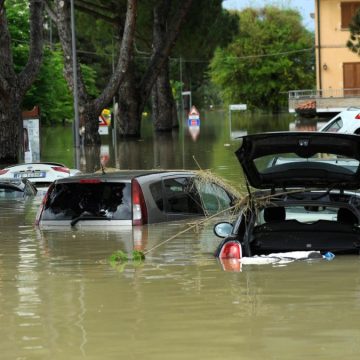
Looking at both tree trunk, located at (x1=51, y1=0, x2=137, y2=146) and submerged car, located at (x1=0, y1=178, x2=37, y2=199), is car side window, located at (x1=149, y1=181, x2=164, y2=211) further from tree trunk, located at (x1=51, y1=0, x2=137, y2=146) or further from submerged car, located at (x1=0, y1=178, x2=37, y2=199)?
tree trunk, located at (x1=51, y1=0, x2=137, y2=146)

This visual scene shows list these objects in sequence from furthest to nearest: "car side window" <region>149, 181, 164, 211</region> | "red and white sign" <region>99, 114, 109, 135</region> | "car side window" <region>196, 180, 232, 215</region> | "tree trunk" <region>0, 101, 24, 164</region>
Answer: "red and white sign" <region>99, 114, 109, 135</region>, "tree trunk" <region>0, 101, 24, 164</region>, "car side window" <region>196, 180, 232, 215</region>, "car side window" <region>149, 181, 164, 211</region>

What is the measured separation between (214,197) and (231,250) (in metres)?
5.16

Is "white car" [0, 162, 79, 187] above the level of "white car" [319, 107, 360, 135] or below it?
below

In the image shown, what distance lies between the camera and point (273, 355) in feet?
20.9

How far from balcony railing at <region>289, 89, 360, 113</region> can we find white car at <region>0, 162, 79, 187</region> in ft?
149

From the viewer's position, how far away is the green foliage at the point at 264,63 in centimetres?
10181

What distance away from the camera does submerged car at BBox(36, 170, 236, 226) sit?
41.6ft

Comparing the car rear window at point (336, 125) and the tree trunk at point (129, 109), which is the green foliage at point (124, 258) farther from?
the tree trunk at point (129, 109)

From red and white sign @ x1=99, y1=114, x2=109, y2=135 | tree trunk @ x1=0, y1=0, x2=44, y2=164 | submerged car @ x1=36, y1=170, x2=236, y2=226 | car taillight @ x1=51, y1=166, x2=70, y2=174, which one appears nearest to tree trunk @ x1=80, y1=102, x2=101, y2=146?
red and white sign @ x1=99, y1=114, x2=109, y2=135

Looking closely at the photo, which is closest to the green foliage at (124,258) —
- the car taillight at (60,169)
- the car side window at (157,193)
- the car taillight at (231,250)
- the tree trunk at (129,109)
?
the car taillight at (231,250)

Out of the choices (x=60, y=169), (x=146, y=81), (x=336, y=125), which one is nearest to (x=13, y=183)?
(x=60, y=169)

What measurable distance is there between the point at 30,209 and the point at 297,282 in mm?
10299

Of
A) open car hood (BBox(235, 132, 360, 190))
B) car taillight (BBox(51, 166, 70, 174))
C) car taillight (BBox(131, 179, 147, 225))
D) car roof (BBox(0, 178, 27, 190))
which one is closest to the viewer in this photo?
open car hood (BBox(235, 132, 360, 190))

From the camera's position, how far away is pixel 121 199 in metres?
12.7
